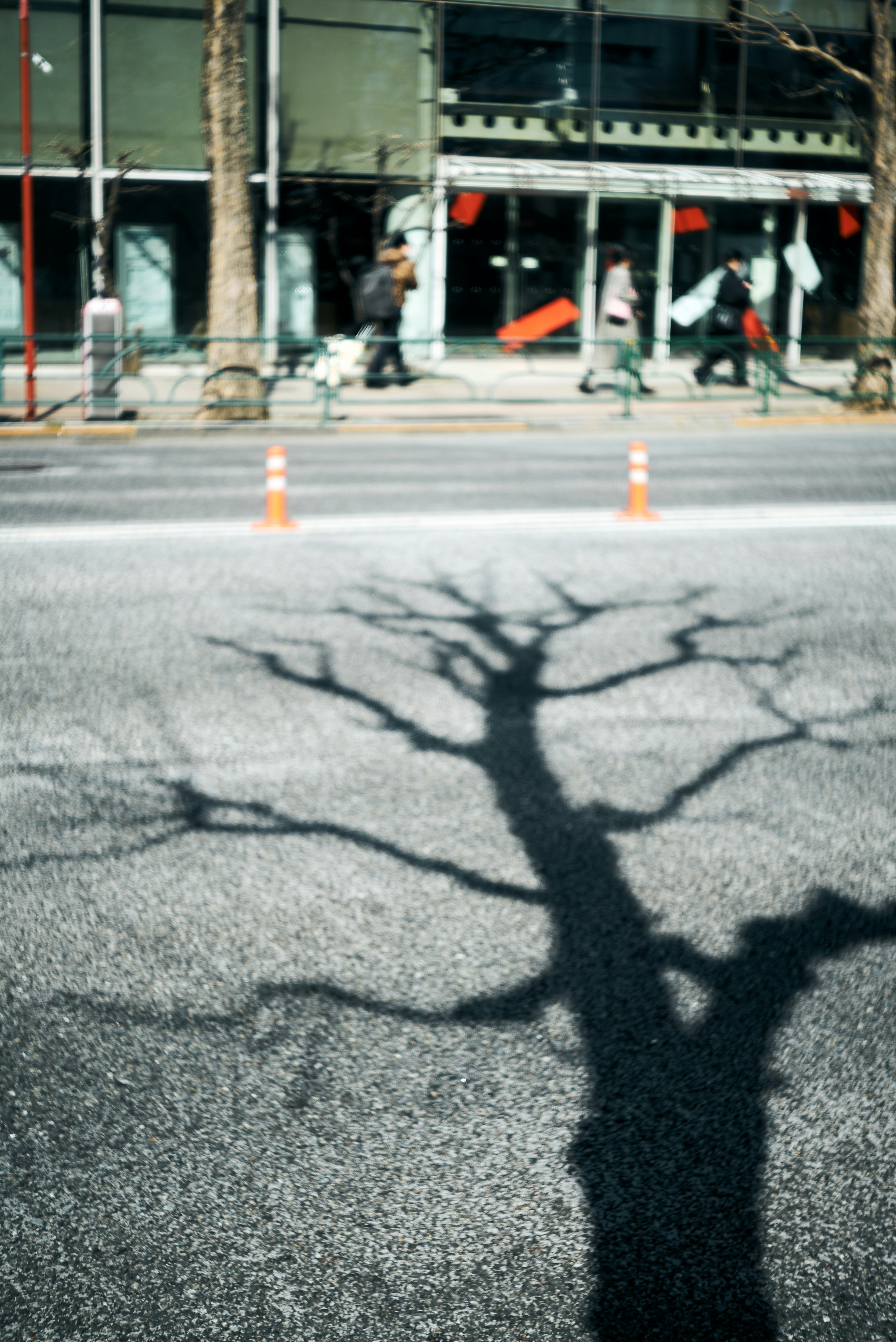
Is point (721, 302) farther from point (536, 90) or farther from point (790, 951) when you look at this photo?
point (790, 951)

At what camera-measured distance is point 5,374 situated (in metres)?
20.3

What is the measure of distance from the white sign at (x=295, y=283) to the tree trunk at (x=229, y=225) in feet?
16.2

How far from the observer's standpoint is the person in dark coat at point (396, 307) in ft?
67.1

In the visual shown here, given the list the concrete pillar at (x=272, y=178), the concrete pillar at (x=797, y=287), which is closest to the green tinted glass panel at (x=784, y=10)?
the concrete pillar at (x=797, y=287)

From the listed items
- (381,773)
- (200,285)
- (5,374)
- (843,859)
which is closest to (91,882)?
(381,773)

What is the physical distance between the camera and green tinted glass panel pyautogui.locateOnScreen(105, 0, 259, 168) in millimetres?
23219

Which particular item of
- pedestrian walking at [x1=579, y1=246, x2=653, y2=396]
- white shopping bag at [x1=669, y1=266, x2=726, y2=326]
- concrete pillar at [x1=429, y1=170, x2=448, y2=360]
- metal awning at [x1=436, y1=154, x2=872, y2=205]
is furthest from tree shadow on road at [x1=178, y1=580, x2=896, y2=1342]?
white shopping bag at [x1=669, y1=266, x2=726, y2=326]

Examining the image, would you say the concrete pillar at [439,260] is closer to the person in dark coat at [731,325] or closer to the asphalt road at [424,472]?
the person in dark coat at [731,325]

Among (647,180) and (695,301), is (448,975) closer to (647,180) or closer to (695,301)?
(647,180)

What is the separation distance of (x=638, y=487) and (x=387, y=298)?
10621mm

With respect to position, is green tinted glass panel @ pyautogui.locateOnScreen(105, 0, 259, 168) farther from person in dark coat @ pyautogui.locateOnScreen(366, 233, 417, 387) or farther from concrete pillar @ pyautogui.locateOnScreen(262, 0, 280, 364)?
person in dark coat @ pyautogui.locateOnScreen(366, 233, 417, 387)

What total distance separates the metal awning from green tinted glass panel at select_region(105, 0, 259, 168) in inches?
163

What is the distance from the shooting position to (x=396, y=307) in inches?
825

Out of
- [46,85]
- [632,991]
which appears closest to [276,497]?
[632,991]
